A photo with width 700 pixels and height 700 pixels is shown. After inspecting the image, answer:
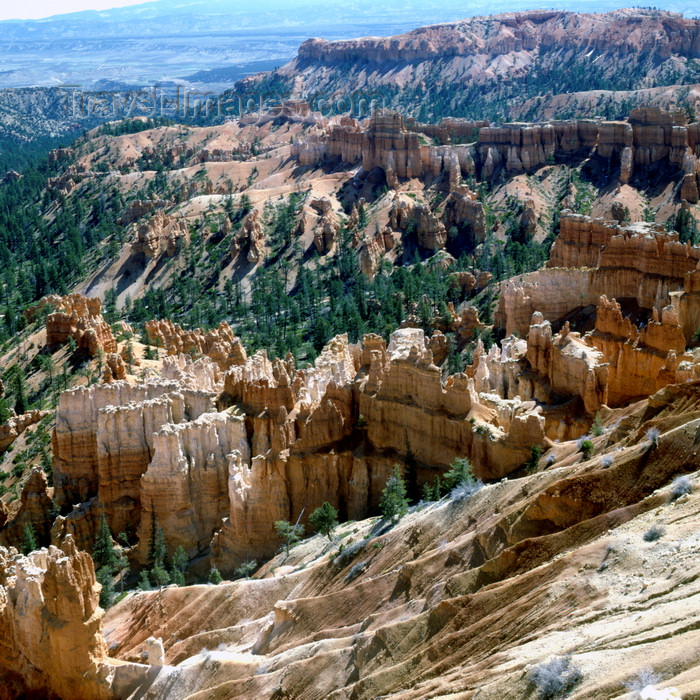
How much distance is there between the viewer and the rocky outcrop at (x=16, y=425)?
5661 cm

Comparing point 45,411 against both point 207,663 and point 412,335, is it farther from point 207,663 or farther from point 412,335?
point 207,663

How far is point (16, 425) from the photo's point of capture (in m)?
57.2

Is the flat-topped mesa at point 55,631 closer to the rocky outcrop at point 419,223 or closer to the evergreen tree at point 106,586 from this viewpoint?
the evergreen tree at point 106,586

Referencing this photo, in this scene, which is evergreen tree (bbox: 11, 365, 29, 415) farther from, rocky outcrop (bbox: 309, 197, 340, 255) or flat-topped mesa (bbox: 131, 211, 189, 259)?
flat-topped mesa (bbox: 131, 211, 189, 259)

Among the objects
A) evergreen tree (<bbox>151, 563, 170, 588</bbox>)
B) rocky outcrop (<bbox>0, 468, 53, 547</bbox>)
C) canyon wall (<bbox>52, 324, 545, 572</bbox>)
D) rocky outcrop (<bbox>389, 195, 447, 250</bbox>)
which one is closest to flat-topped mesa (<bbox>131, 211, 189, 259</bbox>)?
rocky outcrop (<bbox>389, 195, 447, 250</bbox>)

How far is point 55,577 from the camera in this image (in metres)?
28.9

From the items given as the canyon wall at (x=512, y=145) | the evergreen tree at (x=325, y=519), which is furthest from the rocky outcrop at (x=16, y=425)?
the canyon wall at (x=512, y=145)

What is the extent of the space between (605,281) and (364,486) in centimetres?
2693

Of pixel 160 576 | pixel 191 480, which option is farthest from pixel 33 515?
pixel 160 576

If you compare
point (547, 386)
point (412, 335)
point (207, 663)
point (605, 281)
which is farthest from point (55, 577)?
point (605, 281)

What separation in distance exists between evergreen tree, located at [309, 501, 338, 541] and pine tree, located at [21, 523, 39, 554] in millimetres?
14001

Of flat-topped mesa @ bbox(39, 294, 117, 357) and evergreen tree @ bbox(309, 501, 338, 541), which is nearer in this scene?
evergreen tree @ bbox(309, 501, 338, 541)

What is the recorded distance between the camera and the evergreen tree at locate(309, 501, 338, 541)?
1371 inches

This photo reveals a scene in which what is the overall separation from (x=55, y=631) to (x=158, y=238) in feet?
299
